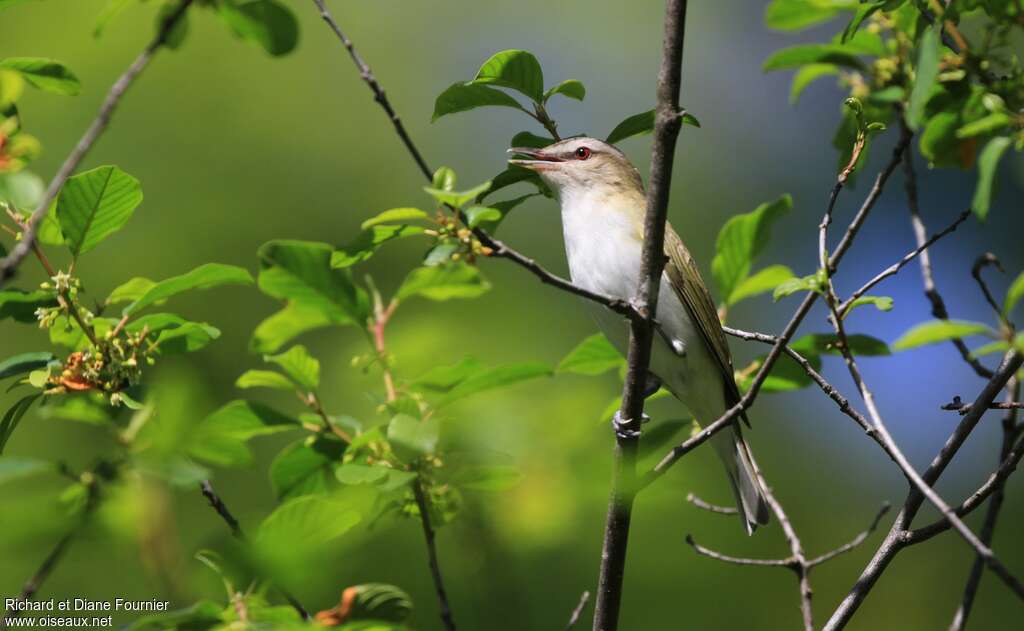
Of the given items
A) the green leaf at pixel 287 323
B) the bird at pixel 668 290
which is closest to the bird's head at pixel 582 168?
the bird at pixel 668 290

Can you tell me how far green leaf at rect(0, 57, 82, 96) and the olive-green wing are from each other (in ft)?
8.23

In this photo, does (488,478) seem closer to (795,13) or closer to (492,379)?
(492,379)

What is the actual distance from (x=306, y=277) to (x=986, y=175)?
1193 mm

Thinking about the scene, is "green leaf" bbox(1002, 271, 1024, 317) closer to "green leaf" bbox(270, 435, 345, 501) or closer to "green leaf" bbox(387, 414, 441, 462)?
"green leaf" bbox(387, 414, 441, 462)

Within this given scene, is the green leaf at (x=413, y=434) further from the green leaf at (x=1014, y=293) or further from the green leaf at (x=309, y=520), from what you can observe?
the green leaf at (x=1014, y=293)

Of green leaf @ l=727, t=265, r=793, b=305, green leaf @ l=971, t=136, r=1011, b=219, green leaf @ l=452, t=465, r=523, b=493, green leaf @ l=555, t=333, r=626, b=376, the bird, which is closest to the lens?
green leaf @ l=971, t=136, r=1011, b=219

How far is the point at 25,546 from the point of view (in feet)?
4.00

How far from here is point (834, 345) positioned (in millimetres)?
2605

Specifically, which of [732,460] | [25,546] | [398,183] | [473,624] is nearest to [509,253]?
[25,546]

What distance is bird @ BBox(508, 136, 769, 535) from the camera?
159 inches

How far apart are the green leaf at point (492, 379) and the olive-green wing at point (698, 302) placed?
2.23m

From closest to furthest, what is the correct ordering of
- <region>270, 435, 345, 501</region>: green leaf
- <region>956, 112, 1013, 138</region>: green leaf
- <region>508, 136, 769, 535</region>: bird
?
<region>956, 112, 1013, 138</region>: green leaf → <region>270, 435, 345, 501</region>: green leaf → <region>508, 136, 769, 535</region>: bird

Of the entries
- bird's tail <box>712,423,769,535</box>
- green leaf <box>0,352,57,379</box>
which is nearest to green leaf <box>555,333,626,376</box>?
green leaf <box>0,352,57,379</box>

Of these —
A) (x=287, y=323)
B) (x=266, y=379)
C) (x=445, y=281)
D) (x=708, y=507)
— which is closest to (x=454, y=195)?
(x=445, y=281)
